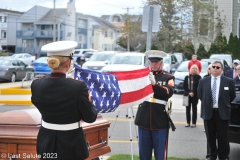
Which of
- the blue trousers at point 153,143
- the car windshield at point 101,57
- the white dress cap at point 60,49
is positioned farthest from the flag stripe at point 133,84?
the car windshield at point 101,57

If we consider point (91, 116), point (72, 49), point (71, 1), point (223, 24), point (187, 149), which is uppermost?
point (71, 1)

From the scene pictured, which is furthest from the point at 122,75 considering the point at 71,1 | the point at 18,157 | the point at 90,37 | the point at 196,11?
the point at 90,37

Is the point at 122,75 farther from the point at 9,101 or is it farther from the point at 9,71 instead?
the point at 9,71

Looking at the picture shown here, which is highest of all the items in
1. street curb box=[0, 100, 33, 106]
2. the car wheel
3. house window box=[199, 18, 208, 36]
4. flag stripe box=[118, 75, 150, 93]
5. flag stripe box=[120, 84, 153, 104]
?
house window box=[199, 18, 208, 36]

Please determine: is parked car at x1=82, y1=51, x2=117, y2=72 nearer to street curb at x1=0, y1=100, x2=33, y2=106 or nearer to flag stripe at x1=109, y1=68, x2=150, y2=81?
street curb at x1=0, y1=100, x2=33, y2=106

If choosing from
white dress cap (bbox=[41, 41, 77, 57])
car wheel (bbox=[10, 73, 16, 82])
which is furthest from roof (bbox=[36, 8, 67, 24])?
white dress cap (bbox=[41, 41, 77, 57])

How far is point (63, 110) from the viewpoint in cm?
425

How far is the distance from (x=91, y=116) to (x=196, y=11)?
36.1m

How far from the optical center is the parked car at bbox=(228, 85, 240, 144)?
8180 millimetres

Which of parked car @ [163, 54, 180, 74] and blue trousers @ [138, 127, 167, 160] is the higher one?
parked car @ [163, 54, 180, 74]

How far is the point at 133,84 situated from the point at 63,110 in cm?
241

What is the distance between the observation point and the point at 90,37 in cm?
9069

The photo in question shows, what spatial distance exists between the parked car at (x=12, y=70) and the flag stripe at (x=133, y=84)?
22.3 m

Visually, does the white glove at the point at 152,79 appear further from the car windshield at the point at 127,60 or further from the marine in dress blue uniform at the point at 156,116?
the car windshield at the point at 127,60
